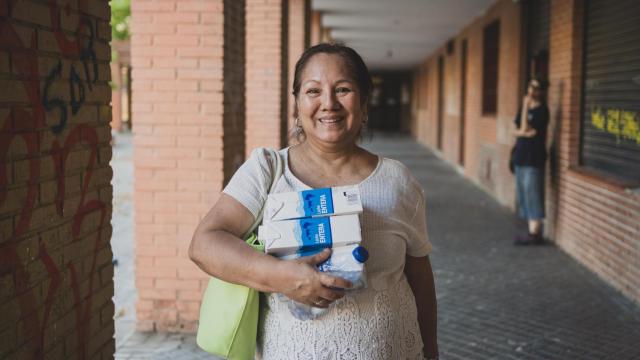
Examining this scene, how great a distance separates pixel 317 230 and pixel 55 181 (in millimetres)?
1113

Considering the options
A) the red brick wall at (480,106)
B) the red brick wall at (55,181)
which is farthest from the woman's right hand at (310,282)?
the red brick wall at (480,106)

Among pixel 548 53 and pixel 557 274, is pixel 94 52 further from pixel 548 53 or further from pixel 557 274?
pixel 548 53

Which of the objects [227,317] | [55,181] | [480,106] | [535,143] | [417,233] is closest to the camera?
[227,317]

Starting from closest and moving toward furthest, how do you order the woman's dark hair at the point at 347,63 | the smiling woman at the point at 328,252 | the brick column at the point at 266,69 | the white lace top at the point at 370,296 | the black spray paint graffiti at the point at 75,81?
the smiling woman at the point at 328,252, the white lace top at the point at 370,296, the woman's dark hair at the point at 347,63, the black spray paint graffiti at the point at 75,81, the brick column at the point at 266,69

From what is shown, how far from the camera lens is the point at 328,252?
176cm

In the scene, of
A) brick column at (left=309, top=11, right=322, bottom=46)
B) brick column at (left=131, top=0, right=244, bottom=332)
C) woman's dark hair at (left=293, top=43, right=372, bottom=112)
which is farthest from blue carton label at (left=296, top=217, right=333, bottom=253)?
brick column at (left=309, top=11, right=322, bottom=46)

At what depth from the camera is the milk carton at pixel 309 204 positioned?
1787 millimetres

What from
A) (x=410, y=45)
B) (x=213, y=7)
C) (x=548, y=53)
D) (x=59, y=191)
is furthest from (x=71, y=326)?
(x=410, y=45)

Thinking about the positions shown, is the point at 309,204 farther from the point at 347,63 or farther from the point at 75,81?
the point at 75,81

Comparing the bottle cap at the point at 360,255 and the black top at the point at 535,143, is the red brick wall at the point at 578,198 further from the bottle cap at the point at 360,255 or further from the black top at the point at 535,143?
the bottle cap at the point at 360,255

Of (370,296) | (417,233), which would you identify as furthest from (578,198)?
(370,296)

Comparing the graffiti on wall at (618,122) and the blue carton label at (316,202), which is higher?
the graffiti on wall at (618,122)

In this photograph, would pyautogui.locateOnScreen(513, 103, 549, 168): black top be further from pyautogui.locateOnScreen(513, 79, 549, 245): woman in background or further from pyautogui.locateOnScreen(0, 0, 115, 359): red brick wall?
pyautogui.locateOnScreen(0, 0, 115, 359): red brick wall

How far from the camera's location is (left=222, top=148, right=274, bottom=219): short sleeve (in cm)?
194
